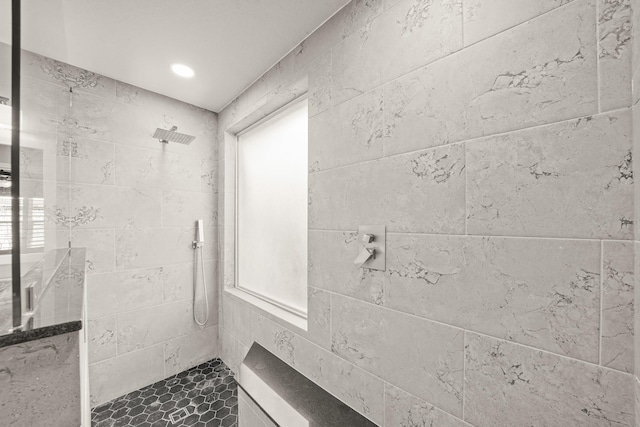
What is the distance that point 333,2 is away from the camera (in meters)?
1.16

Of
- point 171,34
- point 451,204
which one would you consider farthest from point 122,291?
point 451,204

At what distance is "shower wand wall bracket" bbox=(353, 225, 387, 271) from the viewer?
1.01 m

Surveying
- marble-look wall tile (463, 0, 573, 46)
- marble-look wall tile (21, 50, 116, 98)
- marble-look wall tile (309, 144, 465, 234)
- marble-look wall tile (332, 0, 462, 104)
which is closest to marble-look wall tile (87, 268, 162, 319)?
marble-look wall tile (21, 50, 116, 98)

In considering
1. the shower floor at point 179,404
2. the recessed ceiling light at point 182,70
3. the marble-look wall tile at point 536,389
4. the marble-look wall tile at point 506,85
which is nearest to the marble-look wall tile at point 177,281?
the shower floor at point 179,404

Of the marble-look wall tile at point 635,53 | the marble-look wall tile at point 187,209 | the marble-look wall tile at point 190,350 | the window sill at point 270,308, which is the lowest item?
the marble-look wall tile at point 190,350

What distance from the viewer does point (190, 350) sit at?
6.94ft

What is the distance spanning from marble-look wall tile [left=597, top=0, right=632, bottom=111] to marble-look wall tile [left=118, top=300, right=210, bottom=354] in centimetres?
253

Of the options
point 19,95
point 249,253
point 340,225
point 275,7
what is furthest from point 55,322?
point 249,253

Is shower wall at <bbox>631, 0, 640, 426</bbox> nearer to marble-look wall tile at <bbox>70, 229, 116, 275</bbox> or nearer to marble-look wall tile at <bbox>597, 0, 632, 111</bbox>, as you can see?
marble-look wall tile at <bbox>597, 0, 632, 111</bbox>

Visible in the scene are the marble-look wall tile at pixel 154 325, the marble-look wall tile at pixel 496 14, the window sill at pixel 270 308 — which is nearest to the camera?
the marble-look wall tile at pixel 496 14

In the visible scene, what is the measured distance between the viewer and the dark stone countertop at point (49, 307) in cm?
48

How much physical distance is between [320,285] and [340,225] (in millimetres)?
334

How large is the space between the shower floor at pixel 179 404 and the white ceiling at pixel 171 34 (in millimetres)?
2030

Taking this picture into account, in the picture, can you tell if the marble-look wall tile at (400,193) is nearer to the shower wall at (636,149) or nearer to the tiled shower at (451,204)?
the tiled shower at (451,204)
